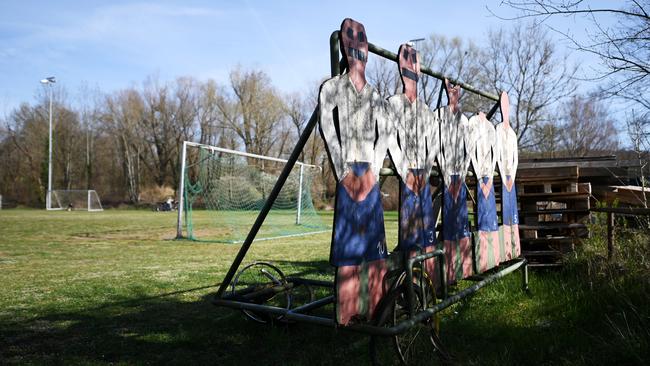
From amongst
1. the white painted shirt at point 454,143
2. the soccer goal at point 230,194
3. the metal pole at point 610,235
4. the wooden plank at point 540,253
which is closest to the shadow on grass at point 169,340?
the white painted shirt at point 454,143

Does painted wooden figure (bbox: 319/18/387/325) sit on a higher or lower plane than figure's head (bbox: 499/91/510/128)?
lower

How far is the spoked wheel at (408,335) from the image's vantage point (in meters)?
3.37

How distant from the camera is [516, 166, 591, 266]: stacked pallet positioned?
6.90 m

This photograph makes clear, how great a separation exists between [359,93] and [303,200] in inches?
838

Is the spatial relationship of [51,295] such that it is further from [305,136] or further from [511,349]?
[511,349]

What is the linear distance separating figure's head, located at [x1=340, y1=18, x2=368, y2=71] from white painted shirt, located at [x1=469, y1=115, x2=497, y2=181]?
89.6 inches

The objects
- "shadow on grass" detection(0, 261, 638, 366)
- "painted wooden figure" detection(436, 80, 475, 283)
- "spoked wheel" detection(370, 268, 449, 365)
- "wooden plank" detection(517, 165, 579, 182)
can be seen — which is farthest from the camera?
"wooden plank" detection(517, 165, 579, 182)

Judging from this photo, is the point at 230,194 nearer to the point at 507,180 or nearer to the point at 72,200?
the point at 507,180

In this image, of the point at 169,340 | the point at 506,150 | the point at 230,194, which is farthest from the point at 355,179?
the point at 230,194

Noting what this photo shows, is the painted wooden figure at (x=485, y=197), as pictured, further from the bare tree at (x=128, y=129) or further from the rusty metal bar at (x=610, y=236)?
the bare tree at (x=128, y=129)

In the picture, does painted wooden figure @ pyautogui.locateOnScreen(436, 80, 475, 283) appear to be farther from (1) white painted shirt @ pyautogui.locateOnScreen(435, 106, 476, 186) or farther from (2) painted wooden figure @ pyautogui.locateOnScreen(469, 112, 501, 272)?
(2) painted wooden figure @ pyautogui.locateOnScreen(469, 112, 501, 272)

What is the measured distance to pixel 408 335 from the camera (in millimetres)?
3969

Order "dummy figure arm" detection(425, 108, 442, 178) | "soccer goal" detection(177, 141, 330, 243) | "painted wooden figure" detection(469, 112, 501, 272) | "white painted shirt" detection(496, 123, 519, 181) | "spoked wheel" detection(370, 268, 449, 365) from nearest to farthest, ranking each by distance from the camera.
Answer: "spoked wheel" detection(370, 268, 449, 365) < "dummy figure arm" detection(425, 108, 442, 178) < "painted wooden figure" detection(469, 112, 501, 272) < "white painted shirt" detection(496, 123, 519, 181) < "soccer goal" detection(177, 141, 330, 243)

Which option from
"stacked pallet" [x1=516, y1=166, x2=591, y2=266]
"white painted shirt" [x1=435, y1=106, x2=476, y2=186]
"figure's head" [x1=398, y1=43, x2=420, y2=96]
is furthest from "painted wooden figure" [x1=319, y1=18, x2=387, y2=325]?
"stacked pallet" [x1=516, y1=166, x2=591, y2=266]
